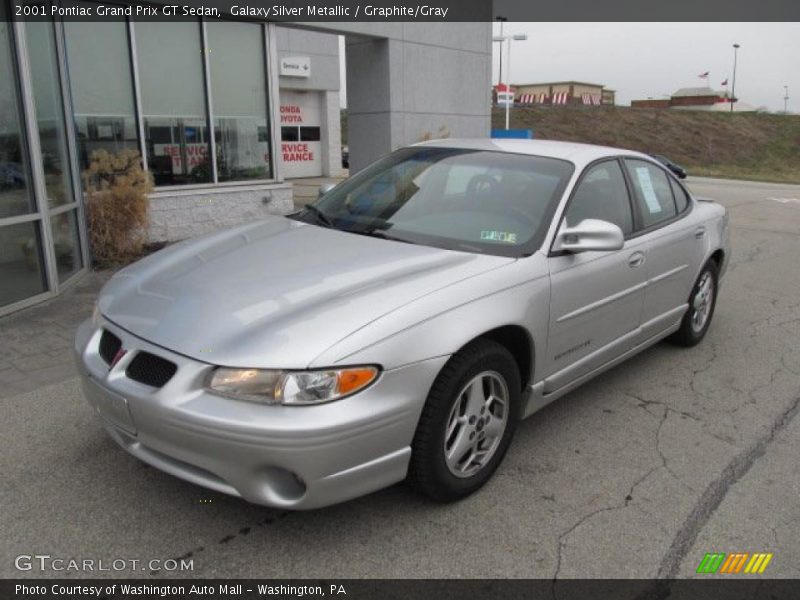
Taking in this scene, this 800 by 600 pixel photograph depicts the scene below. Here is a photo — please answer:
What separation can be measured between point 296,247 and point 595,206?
5.68 feet

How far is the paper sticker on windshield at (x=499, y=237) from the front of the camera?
3443 mm

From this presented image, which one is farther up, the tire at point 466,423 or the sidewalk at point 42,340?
the tire at point 466,423

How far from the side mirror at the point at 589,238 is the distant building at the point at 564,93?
7310 cm

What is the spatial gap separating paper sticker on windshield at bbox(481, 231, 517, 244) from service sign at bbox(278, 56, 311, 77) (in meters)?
18.0

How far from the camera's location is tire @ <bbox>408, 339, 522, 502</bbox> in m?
2.77

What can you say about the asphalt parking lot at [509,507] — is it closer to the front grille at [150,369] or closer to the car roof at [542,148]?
the front grille at [150,369]

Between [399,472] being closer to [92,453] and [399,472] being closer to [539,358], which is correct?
[539,358]

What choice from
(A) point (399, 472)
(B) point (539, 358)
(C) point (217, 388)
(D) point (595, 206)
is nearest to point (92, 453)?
(C) point (217, 388)

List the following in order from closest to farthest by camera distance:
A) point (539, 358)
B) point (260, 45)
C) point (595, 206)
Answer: point (539, 358), point (595, 206), point (260, 45)

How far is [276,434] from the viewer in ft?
7.82

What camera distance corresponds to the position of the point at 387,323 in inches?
104

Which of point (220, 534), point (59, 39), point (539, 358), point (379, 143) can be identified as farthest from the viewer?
point (379, 143)

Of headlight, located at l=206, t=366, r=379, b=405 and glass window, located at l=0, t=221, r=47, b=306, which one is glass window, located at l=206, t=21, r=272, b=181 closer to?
glass window, located at l=0, t=221, r=47, b=306

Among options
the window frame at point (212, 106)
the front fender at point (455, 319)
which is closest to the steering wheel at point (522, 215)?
the front fender at point (455, 319)
